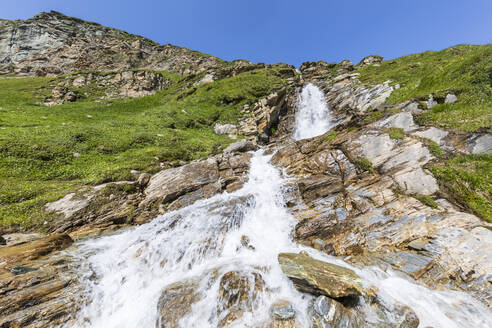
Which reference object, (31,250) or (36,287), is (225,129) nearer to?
(31,250)

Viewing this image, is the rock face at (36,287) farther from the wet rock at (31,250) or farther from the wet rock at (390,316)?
the wet rock at (390,316)

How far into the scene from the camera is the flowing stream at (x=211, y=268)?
6.27m

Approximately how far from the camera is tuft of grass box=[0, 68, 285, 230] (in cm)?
1295

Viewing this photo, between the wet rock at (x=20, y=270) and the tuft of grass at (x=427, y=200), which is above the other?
the wet rock at (x=20, y=270)

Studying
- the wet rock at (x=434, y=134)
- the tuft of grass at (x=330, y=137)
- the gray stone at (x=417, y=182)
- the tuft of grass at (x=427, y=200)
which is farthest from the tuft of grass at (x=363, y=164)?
the tuft of grass at (x=330, y=137)

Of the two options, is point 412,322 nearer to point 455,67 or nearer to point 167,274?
point 167,274

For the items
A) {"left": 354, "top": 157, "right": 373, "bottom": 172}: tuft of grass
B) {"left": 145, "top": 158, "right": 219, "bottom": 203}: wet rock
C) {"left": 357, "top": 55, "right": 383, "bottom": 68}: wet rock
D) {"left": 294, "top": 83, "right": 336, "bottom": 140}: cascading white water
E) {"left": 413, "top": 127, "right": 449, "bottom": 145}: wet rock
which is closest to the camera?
{"left": 413, "top": 127, "right": 449, "bottom": 145}: wet rock

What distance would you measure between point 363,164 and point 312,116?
24664 mm

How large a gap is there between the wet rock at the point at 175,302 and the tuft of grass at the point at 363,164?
1277cm

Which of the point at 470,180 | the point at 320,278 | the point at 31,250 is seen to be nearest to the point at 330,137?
the point at 470,180

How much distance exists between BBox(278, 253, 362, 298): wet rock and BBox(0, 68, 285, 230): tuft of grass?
584 inches

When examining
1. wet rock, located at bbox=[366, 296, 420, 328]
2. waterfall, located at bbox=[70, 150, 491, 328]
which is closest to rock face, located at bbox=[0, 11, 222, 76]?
waterfall, located at bbox=[70, 150, 491, 328]

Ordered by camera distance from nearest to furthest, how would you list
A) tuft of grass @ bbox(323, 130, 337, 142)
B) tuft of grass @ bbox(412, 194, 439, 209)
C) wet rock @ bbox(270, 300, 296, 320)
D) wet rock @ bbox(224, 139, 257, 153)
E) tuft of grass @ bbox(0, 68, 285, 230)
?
wet rock @ bbox(270, 300, 296, 320), tuft of grass @ bbox(412, 194, 439, 209), tuft of grass @ bbox(0, 68, 285, 230), tuft of grass @ bbox(323, 130, 337, 142), wet rock @ bbox(224, 139, 257, 153)

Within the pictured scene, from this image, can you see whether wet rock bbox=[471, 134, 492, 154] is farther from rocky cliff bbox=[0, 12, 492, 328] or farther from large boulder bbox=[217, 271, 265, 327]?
large boulder bbox=[217, 271, 265, 327]
